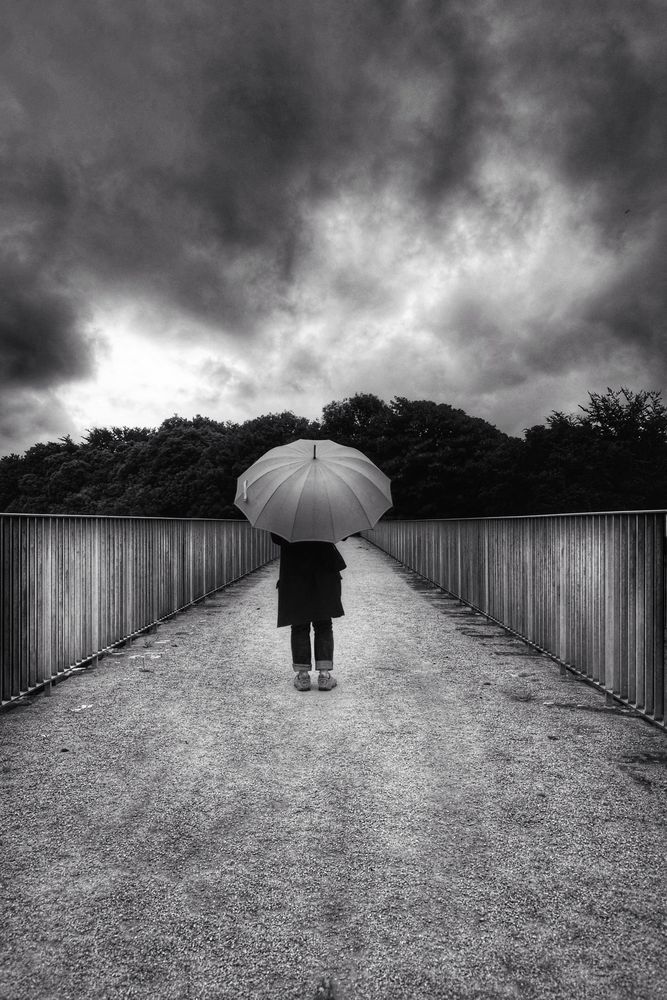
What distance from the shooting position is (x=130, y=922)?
2.09 m

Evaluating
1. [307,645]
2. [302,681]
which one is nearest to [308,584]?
[307,645]

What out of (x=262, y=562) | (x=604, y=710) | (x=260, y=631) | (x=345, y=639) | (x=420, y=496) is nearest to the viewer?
(x=604, y=710)

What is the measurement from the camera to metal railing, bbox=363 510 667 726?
4086mm

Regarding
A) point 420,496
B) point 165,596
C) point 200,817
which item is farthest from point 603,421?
point 200,817

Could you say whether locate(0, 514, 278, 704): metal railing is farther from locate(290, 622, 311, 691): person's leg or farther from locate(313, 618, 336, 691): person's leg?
locate(313, 618, 336, 691): person's leg

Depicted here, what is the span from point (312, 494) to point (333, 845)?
2583mm

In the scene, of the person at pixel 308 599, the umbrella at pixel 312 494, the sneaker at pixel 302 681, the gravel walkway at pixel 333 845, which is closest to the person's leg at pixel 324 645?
the person at pixel 308 599

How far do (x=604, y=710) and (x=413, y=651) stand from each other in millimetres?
2445

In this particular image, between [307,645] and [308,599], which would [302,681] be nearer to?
[307,645]

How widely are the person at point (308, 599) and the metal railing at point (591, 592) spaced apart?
7.04 feet

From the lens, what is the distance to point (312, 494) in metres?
4.66

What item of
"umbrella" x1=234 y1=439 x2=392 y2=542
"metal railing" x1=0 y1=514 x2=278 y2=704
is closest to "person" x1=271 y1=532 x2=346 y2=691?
"umbrella" x1=234 y1=439 x2=392 y2=542

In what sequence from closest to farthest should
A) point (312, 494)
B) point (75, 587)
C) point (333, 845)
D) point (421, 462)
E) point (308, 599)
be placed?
point (333, 845) < point (312, 494) < point (308, 599) < point (75, 587) < point (421, 462)

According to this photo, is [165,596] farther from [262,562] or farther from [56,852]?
[262,562]
